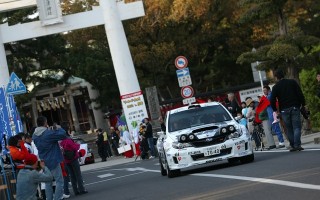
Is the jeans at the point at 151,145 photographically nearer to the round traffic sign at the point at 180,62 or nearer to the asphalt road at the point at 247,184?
the round traffic sign at the point at 180,62

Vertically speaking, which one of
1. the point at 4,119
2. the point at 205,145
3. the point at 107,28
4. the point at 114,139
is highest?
the point at 107,28

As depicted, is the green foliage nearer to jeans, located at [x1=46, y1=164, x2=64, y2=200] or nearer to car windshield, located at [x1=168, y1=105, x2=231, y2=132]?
car windshield, located at [x1=168, y1=105, x2=231, y2=132]

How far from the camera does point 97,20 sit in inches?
1838

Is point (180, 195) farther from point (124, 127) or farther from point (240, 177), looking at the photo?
point (124, 127)

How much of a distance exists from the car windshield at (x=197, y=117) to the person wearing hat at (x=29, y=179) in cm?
580

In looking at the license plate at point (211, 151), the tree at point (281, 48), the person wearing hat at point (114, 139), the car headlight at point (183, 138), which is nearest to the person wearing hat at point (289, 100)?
the license plate at point (211, 151)

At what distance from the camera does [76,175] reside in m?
21.4

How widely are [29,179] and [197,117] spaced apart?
6.69 m

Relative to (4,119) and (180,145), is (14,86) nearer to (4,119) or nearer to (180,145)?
(4,119)

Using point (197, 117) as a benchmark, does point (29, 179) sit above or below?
below

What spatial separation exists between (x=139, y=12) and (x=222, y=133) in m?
27.0

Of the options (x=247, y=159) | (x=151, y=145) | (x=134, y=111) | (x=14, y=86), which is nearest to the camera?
(x=247, y=159)

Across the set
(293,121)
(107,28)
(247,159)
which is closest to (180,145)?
(247,159)

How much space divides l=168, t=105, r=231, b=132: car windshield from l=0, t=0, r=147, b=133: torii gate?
2429 cm
